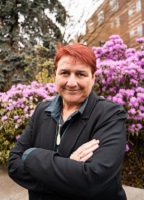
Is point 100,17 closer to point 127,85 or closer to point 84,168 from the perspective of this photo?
point 127,85

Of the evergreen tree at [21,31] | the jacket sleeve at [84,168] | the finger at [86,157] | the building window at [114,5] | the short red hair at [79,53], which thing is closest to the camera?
the jacket sleeve at [84,168]

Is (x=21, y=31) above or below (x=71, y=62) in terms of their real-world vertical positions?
above

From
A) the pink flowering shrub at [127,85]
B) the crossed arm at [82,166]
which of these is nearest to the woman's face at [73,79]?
the crossed arm at [82,166]

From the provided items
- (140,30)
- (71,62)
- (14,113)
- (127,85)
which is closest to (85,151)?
(71,62)

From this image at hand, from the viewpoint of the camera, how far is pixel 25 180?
1369 mm

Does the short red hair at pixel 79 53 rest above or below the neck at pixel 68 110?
above

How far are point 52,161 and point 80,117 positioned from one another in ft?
1.12

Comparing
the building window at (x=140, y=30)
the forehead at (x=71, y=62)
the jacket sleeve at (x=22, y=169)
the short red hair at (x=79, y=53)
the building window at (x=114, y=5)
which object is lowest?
the jacket sleeve at (x=22, y=169)

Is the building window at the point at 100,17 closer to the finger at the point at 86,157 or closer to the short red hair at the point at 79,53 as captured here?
the short red hair at the point at 79,53

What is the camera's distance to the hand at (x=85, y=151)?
1260 millimetres

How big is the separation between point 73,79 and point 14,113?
265 cm

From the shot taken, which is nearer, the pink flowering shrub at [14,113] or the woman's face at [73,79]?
the woman's face at [73,79]

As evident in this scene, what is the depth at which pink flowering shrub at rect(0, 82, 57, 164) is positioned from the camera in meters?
3.76

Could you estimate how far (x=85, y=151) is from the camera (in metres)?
1.26
